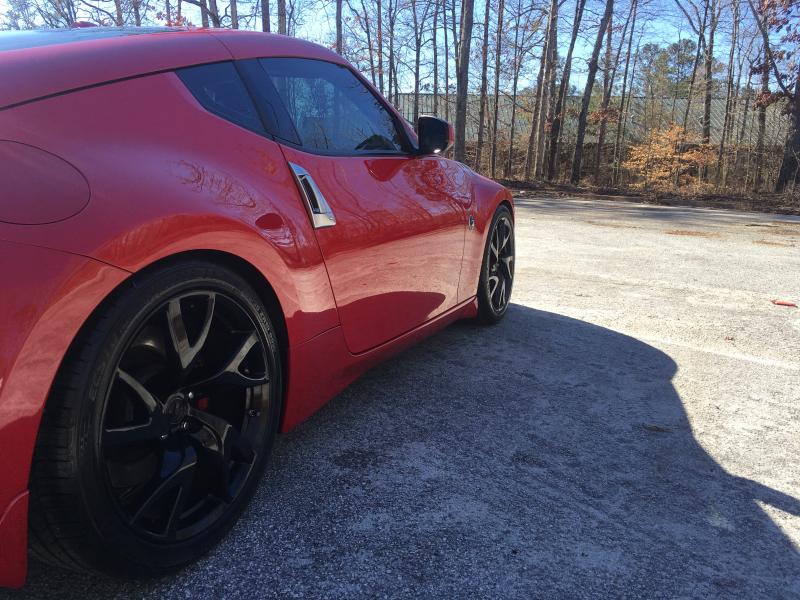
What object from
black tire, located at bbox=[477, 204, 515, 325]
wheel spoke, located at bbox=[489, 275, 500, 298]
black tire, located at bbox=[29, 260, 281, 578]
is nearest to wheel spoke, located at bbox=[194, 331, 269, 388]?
black tire, located at bbox=[29, 260, 281, 578]

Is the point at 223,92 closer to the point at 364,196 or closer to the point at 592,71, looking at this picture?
the point at 364,196

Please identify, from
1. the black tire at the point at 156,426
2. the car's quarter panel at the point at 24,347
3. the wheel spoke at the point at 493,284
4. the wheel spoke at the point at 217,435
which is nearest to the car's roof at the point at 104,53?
the car's quarter panel at the point at 24,347

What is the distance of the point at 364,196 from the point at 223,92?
2.26 feet

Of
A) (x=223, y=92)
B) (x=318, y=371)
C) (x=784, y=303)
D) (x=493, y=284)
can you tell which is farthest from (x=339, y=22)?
(x=318, y=371)

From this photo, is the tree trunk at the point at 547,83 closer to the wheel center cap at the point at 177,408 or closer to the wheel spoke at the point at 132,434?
the wheel center cap at the point at 177,408

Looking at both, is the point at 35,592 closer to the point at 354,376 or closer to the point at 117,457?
the point at 117,457

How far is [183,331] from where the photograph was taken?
168cm

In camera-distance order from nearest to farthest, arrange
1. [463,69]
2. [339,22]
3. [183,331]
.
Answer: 1. [183,331]
2. [463,69]
3. [339,22]

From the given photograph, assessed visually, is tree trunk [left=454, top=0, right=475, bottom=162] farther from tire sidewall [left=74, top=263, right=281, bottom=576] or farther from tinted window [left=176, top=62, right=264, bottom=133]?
tire sidewall [left=74, top=263, right=281, bottom=576]

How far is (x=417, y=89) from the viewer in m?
33.6

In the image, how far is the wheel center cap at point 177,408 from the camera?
1692 millimetres

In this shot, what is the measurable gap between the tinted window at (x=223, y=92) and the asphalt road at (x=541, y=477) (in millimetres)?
1275

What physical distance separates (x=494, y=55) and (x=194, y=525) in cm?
3270

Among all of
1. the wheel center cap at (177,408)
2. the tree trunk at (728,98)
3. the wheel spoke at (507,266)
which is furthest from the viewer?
the tree trunk at (728,98)
